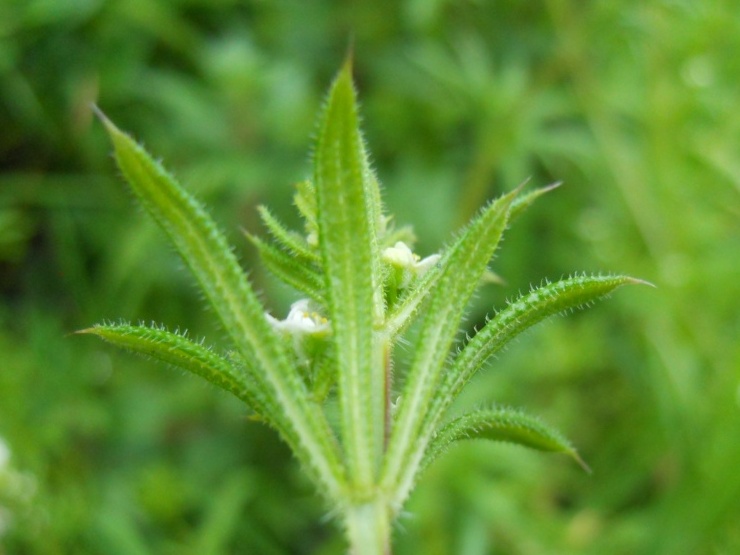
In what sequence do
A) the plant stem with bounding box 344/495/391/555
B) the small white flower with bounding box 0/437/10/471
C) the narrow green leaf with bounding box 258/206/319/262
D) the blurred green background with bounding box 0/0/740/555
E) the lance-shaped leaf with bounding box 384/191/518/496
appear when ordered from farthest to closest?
the blurred green background with bounding box 0/0/740/555 < the small white flower with bounding box 0/437/10/471 < the narrow green leaf with bounding box 258/206/319/262 < the lance-shaped leaf with bounding box 384/191/518/496 < the plant stem with bounding box 344/495/391/555

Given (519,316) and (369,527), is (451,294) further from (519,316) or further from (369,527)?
(369,527)

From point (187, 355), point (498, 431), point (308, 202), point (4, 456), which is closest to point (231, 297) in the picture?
point (187, 355)

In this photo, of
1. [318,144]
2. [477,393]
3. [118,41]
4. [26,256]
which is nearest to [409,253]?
[318,144]

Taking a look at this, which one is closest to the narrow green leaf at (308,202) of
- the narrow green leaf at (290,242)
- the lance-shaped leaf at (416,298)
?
the narrow green leaf at (290,242)

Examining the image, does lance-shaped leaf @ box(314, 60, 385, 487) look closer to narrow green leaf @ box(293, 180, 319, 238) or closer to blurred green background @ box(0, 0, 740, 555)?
narrow green leaf @ box(293, 180, 319, 238)

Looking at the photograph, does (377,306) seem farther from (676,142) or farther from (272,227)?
(676,142)

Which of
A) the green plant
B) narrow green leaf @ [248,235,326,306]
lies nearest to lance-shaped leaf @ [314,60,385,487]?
the green plant
